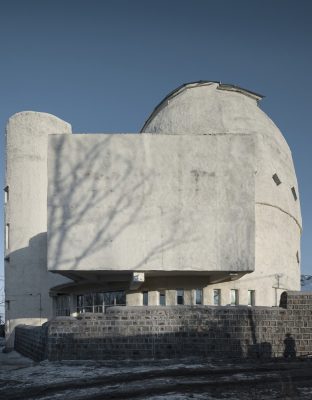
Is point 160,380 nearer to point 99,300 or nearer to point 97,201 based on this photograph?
point 97,201

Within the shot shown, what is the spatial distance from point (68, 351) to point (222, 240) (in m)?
7.03

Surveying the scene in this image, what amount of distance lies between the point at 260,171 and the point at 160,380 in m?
15.2

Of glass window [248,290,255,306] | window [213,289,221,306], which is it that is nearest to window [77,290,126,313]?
window [213,289,221,306]

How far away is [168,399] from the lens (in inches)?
351

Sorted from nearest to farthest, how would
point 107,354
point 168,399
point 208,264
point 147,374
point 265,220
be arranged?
point 168,399 → point 147,374 → point 107,354 → point 208,264 → point 265,220

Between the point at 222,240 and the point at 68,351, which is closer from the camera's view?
the point at 68,351

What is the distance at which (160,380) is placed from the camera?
11023mm

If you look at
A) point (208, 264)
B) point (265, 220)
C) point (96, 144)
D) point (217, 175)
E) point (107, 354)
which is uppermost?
point (96, 144)

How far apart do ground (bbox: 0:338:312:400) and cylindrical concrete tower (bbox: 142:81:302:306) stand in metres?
8.34

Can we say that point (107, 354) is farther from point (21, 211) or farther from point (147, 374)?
point (21, 211)

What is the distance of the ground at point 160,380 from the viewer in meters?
9.47

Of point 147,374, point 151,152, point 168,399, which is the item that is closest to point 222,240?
point 151,152

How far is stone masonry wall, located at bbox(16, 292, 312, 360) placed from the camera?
14781 mm

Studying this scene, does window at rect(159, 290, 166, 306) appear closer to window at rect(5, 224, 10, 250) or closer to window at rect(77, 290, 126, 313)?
window at rect(77, 290, 126, 313)
